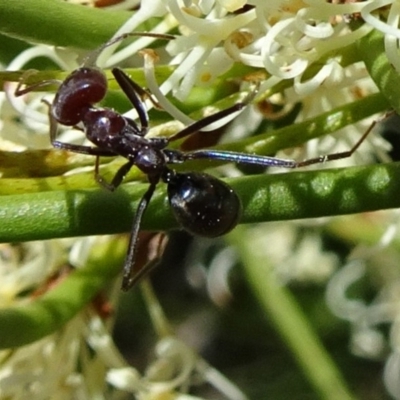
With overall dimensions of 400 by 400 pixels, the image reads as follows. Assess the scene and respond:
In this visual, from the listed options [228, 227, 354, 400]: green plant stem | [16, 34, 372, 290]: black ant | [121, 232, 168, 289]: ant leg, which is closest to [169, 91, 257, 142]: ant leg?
[16, 34, 372, 290]: black ant

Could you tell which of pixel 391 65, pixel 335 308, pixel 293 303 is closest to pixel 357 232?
pixel 293 303

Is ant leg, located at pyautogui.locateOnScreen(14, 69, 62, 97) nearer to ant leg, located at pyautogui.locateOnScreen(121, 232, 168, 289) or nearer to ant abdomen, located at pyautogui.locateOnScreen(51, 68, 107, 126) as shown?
ant abdomen, located at pyautogui.locateOnScreen(51, 68, 107, 126)

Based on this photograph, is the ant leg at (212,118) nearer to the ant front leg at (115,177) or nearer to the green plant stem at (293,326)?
the ant front leg at (115,177)

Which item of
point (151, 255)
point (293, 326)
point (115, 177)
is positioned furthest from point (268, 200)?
point (293, 326)

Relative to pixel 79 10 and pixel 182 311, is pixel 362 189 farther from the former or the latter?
pixel 182 311

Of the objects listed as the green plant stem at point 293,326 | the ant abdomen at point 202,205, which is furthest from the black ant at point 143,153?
the green plant stem at point 293,326

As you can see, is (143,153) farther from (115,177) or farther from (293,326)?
(293,326)
